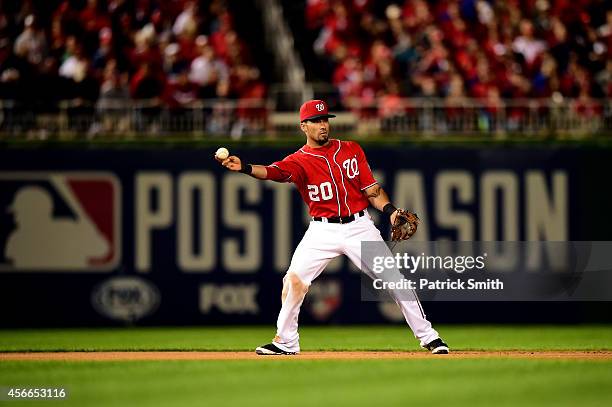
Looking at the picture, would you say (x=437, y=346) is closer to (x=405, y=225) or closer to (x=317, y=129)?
(x=405, y=225)

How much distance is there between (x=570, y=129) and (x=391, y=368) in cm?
754

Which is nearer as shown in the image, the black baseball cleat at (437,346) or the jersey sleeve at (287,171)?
the jersey sleeve at (287,171)

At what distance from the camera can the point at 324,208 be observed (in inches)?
463

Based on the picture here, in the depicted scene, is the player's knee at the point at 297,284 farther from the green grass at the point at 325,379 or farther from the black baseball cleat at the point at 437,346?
the black baseball cleat at the point at 437,346

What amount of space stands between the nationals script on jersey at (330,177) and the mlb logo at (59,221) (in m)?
6.23

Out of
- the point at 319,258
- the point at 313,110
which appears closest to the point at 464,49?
the point at 313,110

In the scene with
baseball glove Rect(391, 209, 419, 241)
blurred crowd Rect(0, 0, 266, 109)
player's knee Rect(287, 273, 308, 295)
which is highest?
blurred crowd Rect(0, 0, 266, 109)

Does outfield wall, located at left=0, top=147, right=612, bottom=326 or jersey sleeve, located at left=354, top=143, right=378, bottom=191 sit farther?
outfield wall, located at left=0, top=147, right=612, bottom=326

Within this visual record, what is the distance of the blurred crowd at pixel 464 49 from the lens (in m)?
18.0

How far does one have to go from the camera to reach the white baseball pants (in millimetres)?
11586

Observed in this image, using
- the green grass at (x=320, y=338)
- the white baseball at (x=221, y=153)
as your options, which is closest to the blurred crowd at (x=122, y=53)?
the green grass at (x=320, y=338)

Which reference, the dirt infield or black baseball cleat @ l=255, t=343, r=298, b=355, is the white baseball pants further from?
the dirt infield

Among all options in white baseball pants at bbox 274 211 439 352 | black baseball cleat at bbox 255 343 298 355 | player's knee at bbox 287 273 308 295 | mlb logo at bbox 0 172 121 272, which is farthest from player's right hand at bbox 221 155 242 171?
mlb logo at bbox 0 172 121 272

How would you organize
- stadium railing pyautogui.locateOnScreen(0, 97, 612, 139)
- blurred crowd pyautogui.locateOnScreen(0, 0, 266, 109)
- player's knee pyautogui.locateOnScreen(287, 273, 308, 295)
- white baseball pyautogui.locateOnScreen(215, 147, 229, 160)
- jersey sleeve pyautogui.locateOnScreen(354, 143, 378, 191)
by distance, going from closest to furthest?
white baseball pyautogui.locateOnScreen(215, 147, 229, 160) < player's knee pyautogui.locateOnScreen(287, 273, 308, 295) < jersey sleeve pyautogui.locateOnScreen(354, 143, 378, 191) < stadium railing pyautogui.locateOnScreen(0, 97, 612, 139) < blurred crowd pyautogui.locateOnScreen(0, 0, 266, 109)
